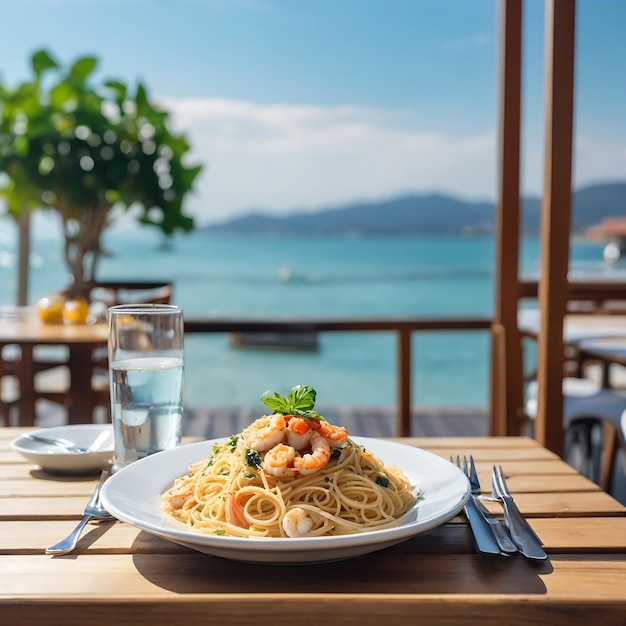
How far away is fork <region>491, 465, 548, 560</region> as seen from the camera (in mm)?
790

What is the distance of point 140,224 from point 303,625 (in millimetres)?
4367

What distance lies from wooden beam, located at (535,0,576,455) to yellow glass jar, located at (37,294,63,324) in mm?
2257

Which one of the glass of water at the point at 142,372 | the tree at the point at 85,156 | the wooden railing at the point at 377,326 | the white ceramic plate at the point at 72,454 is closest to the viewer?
the glass of water at the point at 142,372

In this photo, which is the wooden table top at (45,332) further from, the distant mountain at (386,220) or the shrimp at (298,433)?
the distant mountain at (386,220)

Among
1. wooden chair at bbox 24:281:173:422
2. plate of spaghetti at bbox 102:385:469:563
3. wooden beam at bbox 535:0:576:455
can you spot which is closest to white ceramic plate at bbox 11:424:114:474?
plate of spaghetti at bbox 102:385:469:563

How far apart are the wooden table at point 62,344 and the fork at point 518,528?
7.91ft

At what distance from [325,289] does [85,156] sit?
2660 cm

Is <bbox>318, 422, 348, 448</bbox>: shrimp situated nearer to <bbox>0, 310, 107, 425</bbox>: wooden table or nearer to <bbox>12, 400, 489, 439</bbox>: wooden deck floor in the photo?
<bbox>0, 310, 107, 425</bbox>: wooden table

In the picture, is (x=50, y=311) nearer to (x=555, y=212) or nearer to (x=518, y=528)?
(x=555, y=212)

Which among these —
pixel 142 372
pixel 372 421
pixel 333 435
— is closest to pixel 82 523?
pixel 142 372

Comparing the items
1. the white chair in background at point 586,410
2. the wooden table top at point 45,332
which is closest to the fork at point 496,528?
the white chair in background at point 586,410

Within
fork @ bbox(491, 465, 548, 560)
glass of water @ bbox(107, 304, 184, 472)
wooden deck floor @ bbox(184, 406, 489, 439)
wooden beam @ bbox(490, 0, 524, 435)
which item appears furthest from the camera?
wooden deck floor @ bbox(184, 406, 489, 439)

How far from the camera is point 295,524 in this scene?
0.76 meters

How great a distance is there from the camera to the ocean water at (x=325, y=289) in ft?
68.3
